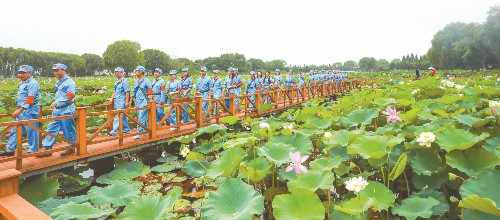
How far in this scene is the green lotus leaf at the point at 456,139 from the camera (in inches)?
91.8

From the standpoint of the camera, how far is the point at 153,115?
6.20m

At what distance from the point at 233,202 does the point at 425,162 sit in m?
1.60

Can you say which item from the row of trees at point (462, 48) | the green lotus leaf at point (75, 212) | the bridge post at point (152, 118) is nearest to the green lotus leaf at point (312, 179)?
the green lotus leaf at point (75, 212)

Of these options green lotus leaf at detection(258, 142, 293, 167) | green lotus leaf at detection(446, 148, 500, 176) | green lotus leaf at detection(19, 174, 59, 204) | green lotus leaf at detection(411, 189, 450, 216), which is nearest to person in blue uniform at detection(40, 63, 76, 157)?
green lotus leaf at detection(19, 174, 59, 204)

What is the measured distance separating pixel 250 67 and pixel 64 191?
287 ft

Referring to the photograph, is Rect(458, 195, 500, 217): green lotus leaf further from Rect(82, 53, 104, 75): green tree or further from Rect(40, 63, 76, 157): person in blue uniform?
Rect(82, 53, 104, 75): green tree

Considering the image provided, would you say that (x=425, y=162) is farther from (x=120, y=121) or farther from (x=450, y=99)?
(x=120, y=121)

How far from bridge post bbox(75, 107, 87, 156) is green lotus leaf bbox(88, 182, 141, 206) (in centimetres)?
192

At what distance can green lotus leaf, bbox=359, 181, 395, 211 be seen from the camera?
7.12 feet

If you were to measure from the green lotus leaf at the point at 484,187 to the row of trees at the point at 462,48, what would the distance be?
37.9m

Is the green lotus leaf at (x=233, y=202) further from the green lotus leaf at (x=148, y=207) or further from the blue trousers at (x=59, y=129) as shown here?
the blue trousers at (x=59, y=129)

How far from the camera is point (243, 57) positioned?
286ft

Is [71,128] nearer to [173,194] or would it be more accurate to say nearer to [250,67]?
[173,194]

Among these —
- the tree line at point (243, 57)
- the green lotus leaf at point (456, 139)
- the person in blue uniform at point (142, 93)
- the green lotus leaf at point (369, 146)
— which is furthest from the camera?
the tree line at point (243, 57)
